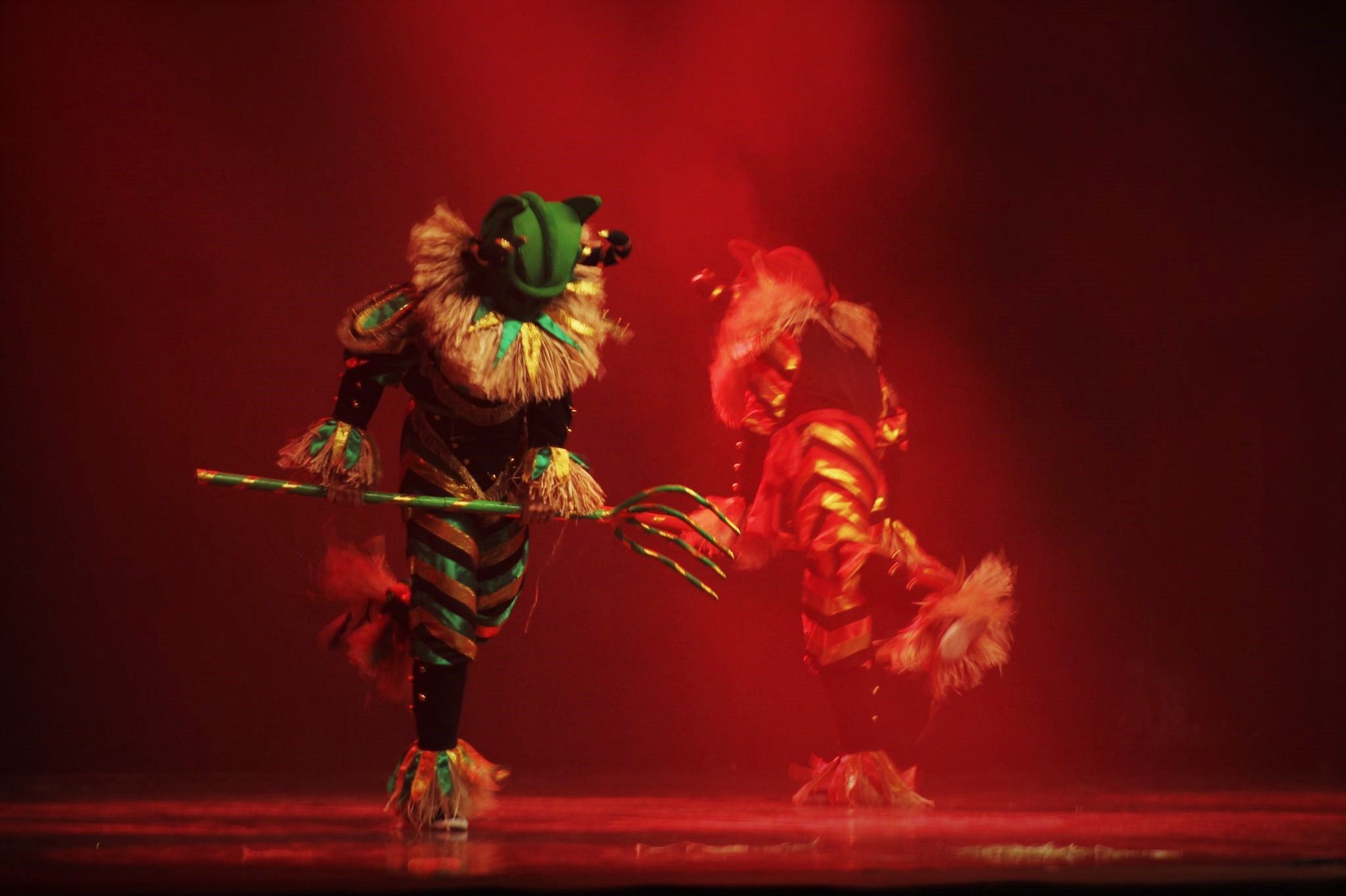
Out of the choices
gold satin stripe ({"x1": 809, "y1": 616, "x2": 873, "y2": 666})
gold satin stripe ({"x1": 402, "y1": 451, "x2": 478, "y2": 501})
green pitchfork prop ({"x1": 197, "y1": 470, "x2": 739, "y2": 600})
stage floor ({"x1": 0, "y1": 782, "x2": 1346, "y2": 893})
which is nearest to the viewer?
stage floor ({"x1": 0, "y1": 782, "x2": 1346, "y2": 893})

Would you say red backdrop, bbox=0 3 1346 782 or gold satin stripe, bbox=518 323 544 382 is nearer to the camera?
gold satin stripe, bbox=518 323 544 382

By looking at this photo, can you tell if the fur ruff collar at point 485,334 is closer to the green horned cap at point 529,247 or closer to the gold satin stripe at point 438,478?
the green horned cap at point 529,247

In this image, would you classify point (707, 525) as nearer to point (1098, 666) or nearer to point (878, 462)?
point (878, 462)

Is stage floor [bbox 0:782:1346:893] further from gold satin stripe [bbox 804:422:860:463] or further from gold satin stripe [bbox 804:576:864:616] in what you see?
gold satin stripe [bbox 804:422:860:463]

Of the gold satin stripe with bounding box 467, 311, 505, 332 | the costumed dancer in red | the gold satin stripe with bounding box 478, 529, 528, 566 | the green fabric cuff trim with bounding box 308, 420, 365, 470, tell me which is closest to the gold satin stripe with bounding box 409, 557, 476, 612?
the gold satin stripe with bounding box 478, 529, 528, 566

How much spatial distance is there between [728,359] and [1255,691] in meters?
2.31

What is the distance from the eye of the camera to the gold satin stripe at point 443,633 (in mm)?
2861

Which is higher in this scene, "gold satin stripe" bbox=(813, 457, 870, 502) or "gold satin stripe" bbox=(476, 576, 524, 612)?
"gold satin stripe" bbox=(813, 457, 870, 502)

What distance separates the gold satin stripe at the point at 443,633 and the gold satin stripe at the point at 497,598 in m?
0.11

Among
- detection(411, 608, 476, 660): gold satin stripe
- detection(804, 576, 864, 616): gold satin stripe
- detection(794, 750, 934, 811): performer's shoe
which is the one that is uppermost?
detection(804, 576, 864, 616): gold satin stripe

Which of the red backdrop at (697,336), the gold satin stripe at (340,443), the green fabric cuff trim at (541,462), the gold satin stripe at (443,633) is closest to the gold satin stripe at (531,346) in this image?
the green fabric cuff trim at (541,462)

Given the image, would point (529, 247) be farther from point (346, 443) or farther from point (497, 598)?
point (497, 598)

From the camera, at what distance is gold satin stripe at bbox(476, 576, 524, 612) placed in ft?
9.79

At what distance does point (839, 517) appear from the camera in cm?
350
